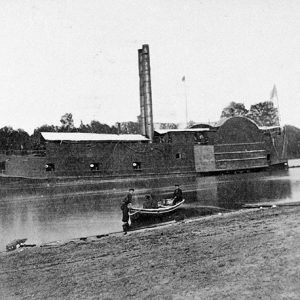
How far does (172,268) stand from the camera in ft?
19.8

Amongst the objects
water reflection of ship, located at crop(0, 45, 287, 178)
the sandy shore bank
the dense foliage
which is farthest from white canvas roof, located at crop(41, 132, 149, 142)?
the dense foliage

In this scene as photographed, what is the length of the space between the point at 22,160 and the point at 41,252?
2113 centimetres

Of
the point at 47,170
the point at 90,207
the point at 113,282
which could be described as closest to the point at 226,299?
the point at 113,282

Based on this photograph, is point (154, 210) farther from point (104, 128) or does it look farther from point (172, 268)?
point (104, 128)

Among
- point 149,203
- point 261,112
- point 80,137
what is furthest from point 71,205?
point 261,112

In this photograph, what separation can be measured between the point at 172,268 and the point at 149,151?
28498 mm

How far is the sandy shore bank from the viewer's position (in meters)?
4.71

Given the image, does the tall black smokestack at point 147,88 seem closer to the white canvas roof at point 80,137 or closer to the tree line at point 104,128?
the white canvas roof at point 80,137

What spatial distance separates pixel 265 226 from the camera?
9.10 meters

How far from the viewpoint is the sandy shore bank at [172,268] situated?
471cm

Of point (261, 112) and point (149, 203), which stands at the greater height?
point (261, 112)

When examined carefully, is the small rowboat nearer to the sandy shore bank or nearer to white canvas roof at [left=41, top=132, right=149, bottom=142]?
the sandy shore bank

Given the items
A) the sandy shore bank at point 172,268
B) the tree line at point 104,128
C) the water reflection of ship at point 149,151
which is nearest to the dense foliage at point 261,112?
the tree line at point 104,128

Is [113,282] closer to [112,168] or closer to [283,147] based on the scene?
[112,168]
